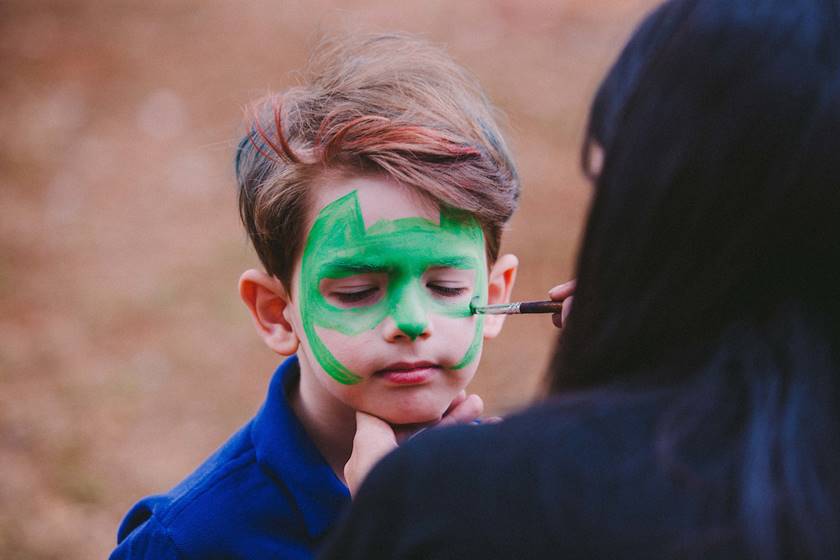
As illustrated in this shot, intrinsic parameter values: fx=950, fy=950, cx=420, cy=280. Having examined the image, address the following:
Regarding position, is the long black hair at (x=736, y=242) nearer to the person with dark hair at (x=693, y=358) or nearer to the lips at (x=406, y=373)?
the person with dark hair at (x=693, y=358)

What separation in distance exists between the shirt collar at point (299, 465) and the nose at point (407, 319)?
1.08 feet

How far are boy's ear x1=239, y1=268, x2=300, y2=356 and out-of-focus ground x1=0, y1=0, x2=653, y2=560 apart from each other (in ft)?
2.09

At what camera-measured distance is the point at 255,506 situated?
1941mm

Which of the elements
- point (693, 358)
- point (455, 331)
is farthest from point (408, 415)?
point (693, 358)

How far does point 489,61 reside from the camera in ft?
30.7

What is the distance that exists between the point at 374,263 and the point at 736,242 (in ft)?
2.85

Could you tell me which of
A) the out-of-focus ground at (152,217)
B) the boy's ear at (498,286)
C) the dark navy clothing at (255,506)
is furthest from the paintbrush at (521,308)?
the out-of-focus ground at (152,217)

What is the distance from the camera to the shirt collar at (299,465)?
76.2 inches

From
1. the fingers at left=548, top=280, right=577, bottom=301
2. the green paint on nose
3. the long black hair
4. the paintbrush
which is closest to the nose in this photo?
the green paint on nose

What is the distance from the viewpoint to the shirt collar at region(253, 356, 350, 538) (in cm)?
193

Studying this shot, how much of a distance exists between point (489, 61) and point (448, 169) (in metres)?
7.68

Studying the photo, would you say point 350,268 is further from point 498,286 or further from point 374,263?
point 498,286

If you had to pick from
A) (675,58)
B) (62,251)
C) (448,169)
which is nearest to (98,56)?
(62,251)

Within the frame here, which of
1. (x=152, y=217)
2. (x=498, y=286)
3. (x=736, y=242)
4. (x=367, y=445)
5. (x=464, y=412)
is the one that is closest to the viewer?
(x=736, y=242)
